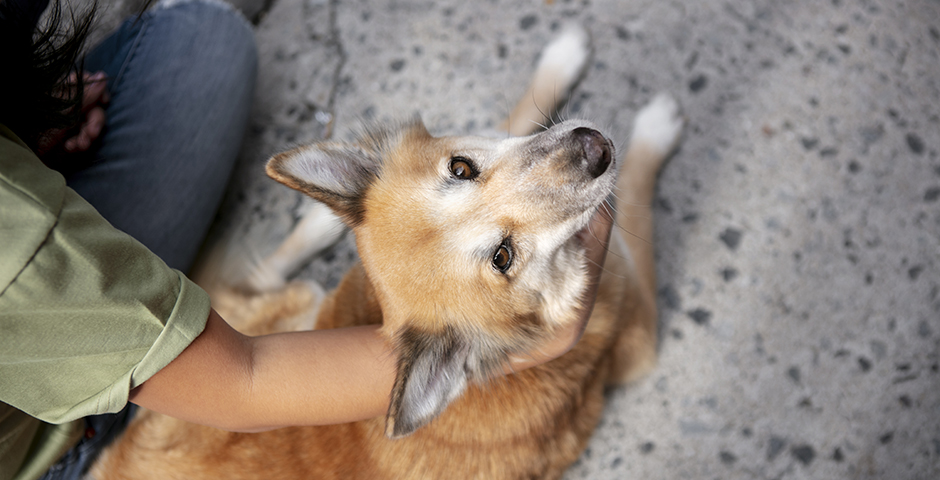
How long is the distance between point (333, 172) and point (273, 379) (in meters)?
0.61

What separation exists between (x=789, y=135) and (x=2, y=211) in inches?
99.1

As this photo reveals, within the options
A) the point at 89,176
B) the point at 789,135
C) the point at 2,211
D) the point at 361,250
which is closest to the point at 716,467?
the point at 789,135

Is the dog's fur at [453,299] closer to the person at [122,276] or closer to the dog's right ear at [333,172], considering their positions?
the dog's right ear at [333,172]

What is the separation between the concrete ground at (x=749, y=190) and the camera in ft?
6.45

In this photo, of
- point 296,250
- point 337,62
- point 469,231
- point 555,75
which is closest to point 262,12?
point 337,62

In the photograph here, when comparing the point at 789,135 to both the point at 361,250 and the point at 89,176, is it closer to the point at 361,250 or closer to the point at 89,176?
the point at 361,250

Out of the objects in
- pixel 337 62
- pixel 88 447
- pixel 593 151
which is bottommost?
pixel 88 447

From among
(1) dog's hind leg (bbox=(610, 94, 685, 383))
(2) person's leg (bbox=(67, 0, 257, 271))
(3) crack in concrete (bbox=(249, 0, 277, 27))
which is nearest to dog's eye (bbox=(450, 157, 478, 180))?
(1) dog's hind leg (bbox=(610, 94, 685, 383))

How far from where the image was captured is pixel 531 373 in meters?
1.56

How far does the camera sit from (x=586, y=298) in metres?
1.57

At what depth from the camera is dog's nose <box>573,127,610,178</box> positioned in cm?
139

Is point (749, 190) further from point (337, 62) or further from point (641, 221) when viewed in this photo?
point (337, 62)

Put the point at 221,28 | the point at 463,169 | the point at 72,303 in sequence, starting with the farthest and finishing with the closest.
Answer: the point at 221,28
the point at 463,169
the point at 72,303

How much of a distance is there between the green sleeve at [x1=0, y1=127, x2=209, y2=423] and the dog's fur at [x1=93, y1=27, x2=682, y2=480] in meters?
0.40
